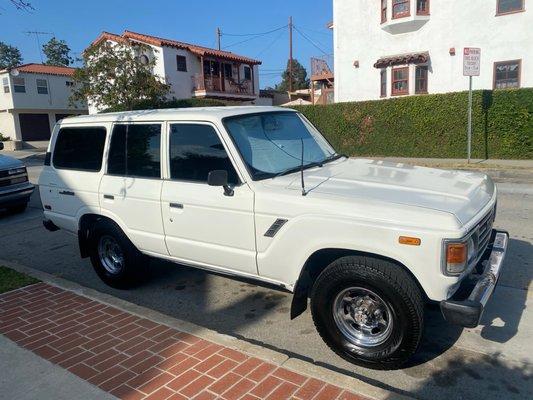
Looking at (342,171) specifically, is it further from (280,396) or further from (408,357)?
(280,396)

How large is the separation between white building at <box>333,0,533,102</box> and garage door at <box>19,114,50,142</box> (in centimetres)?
2908

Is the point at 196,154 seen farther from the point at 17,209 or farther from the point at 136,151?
the point at 17,209

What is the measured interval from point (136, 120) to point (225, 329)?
2.27 metres

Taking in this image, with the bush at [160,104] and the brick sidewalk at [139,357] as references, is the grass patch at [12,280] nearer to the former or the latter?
the brick sidewalk at [139,357]

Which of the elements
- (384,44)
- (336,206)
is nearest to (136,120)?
(336,206)

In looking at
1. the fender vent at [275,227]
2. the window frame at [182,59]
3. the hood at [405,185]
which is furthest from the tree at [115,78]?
the fender vent at [275,227]

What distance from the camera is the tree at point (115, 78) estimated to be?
23625 mm

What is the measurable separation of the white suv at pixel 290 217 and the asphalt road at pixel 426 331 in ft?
0.81

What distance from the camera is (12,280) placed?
5.26m

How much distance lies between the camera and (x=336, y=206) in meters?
A: 3.29

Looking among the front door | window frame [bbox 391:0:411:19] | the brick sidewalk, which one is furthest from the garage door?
the front door

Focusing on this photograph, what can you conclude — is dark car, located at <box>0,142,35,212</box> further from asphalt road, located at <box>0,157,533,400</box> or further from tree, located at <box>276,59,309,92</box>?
tree, located at <box>276,59,309,92</box>

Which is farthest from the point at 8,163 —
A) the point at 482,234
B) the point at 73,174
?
the point at 482,234

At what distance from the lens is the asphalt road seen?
3164 millimetres
